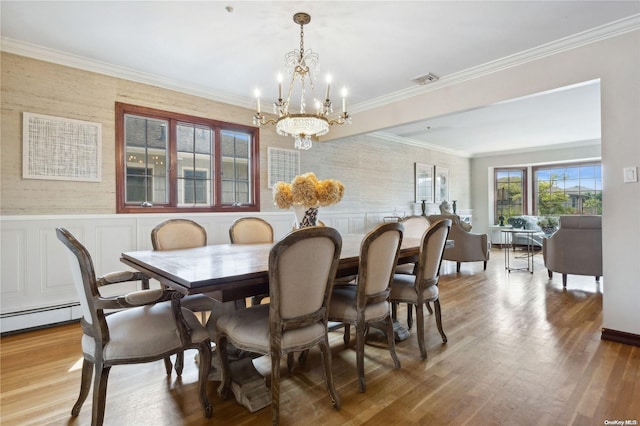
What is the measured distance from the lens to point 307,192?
2.29 meters

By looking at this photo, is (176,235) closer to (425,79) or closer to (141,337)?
(141,337)

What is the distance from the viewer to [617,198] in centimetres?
257

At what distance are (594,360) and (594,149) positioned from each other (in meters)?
6.87

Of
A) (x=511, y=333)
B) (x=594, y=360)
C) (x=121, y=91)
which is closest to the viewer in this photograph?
(x=594, y=360)

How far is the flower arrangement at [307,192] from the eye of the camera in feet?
7.53

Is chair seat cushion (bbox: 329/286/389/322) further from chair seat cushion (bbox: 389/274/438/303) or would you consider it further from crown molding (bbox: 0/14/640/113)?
crown molding (bbox: 0/14/640/113)

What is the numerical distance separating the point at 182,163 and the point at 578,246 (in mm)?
5067

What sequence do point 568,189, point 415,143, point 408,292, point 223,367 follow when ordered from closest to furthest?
point 223,367
point 408,292
point 415,143
point 568,189

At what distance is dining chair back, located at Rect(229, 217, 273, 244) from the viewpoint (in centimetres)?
312

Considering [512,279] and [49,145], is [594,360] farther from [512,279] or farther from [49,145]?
[49,145]

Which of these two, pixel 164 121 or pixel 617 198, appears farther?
pixel 164 121

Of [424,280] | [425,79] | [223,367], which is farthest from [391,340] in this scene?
[425,79]

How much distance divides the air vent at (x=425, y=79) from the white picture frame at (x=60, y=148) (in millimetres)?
3429

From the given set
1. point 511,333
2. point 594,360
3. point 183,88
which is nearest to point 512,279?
point 511,333
